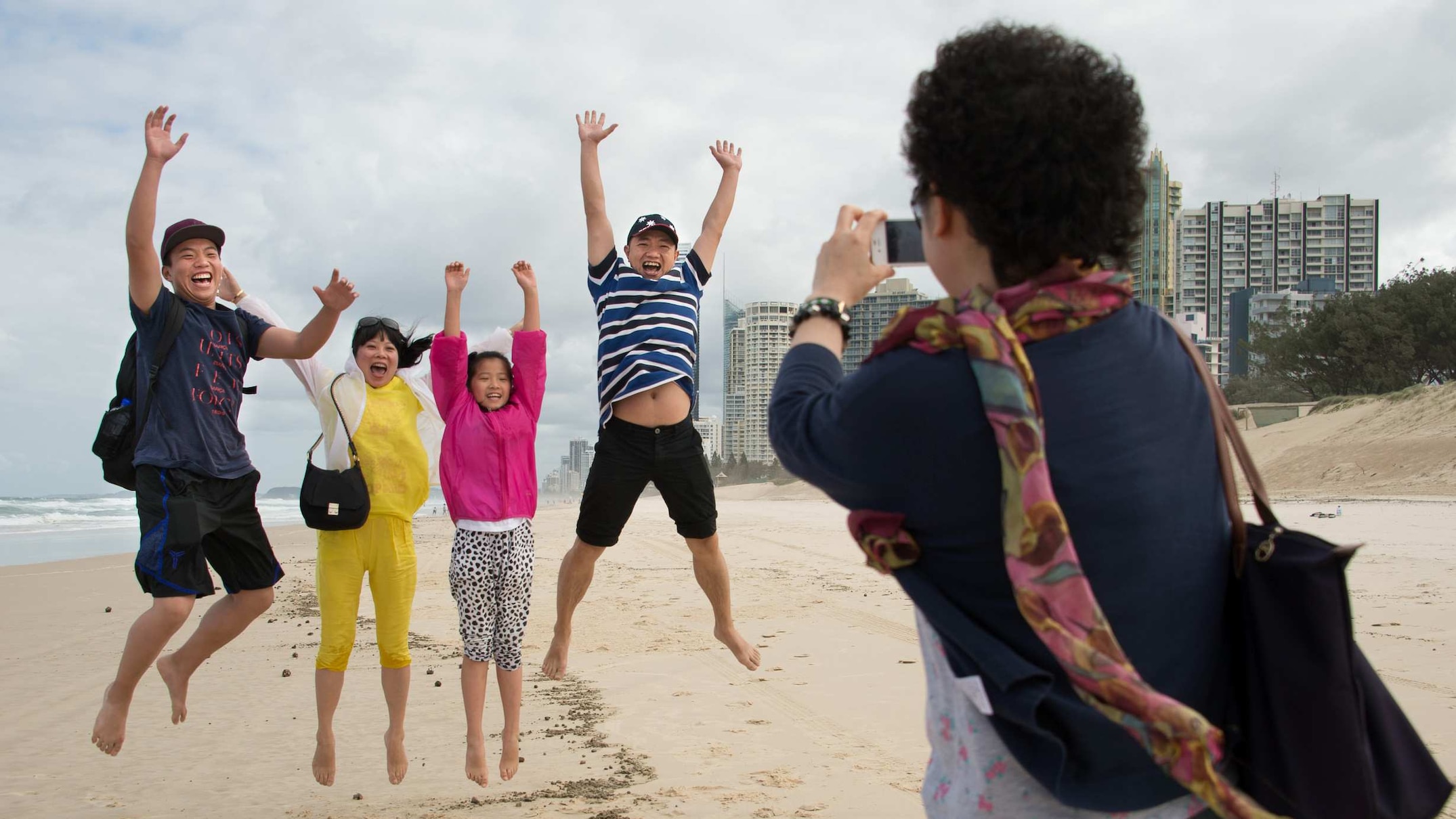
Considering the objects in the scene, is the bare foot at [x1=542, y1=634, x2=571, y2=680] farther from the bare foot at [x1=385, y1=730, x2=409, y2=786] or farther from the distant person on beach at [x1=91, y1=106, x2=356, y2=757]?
the distant person on beach at [x1=91, y1=106, x2=356, y2=757]

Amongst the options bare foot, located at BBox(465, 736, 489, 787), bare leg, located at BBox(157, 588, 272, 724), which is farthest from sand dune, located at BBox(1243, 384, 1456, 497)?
bare leg, located at BBox(157, 588, 272, 724)

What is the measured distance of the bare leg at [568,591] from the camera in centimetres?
559

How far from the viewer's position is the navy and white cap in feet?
17.6

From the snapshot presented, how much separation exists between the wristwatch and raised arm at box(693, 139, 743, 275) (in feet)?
12.8

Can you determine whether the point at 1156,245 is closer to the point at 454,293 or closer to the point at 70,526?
the point at 70,526

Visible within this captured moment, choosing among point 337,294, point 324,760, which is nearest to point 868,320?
point 337,294

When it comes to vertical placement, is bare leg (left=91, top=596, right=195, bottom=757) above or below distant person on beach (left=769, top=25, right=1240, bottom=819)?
below

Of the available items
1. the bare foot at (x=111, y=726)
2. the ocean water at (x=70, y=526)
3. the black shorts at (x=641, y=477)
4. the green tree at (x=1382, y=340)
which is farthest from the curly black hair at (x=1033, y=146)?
the green tree at (x=1382, y=340)

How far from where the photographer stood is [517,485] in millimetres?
4938

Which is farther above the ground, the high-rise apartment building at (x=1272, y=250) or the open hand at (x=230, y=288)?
the high-rise apartment building at (x=1272, y=250)

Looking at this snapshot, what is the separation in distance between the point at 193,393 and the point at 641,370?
1980 millimetres

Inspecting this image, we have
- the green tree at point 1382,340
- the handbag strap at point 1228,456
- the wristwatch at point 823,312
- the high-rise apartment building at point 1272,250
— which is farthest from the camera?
the high-rise apartment building at point 1272,250

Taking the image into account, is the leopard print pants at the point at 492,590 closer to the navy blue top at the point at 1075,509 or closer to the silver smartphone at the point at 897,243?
the silver smartphone at the point at 897,243

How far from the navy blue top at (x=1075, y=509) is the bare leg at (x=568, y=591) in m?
4.17
